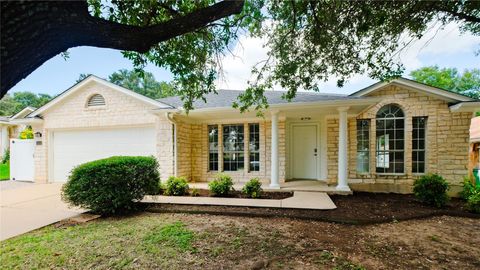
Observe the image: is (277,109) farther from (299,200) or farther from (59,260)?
(59,260)

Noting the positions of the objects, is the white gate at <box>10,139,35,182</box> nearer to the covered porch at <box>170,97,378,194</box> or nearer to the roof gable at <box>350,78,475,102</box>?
the covered porch at <box>170,97,378,194</box>

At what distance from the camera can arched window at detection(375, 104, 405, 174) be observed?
26.1 ft

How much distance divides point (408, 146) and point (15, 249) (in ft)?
33.7

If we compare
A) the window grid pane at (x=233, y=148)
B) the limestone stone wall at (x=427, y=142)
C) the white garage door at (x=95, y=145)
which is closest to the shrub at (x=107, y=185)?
the white garage door at (x=95, y=145)

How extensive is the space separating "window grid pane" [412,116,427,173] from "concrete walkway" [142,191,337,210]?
3.88 m

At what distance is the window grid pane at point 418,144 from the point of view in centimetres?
781

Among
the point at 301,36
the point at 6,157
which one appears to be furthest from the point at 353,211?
the point at 6,157

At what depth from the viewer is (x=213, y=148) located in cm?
918

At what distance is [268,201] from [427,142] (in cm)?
602

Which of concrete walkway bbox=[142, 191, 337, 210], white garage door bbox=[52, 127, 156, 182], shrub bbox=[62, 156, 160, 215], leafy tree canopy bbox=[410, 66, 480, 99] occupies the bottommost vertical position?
concrete walkway bbox=[142, 191, 337, 210]

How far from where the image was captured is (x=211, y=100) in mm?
9234

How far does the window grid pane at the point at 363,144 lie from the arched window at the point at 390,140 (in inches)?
12.6

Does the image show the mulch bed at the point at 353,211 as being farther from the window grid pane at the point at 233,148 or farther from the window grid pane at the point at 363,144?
the window grid pane at the point at 233,148

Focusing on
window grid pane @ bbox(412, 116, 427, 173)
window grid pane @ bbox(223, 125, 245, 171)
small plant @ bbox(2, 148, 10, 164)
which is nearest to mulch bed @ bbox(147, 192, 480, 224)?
window grid pane @ bbox(412, 116, 427, 173)
